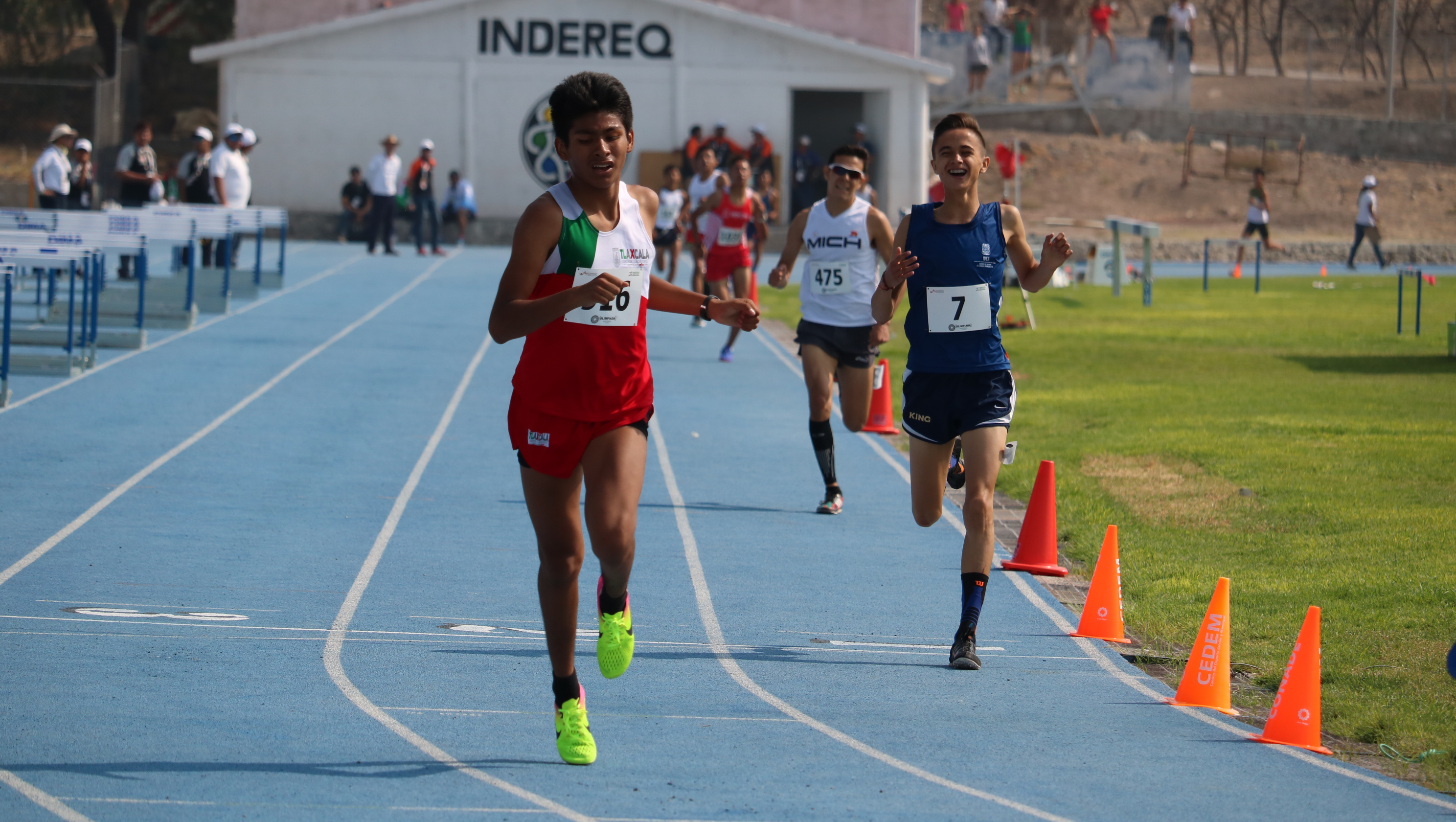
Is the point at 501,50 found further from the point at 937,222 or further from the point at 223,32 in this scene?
the point at 937,222

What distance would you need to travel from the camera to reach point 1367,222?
108ft

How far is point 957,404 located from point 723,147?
25.8 meters

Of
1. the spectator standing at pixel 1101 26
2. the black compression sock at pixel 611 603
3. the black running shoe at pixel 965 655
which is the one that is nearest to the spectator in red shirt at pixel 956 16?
the spectator standing at pixel 1101 26

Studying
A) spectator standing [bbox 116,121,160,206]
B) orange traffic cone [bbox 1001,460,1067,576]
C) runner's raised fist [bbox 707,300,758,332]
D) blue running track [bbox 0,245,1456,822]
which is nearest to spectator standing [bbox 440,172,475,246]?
spectator standing [bbox 116,121,160,206]

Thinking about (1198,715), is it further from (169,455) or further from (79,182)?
(79,182)

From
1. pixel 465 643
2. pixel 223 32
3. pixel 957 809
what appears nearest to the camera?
pixel 957 809

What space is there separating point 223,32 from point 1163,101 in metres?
27.8

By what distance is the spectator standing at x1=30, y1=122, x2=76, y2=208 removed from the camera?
70.1 ft

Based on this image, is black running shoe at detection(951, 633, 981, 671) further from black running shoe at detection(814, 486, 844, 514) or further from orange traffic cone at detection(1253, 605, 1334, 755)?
black running shoe at detection(814, 486, 844, 514)

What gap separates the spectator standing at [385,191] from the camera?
92.3ft

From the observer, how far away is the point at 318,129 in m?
34.6

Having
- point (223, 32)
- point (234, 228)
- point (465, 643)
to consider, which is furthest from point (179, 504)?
point (223, 32)

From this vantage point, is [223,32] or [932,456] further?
[223,32]

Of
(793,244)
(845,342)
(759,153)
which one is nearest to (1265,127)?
(759,153)
